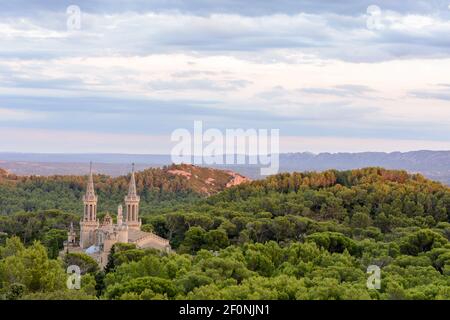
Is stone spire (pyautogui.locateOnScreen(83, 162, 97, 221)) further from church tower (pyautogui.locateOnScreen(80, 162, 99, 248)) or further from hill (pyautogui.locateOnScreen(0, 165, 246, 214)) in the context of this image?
hill (pyautogui.locateOnScreen(0, 165, 246, 214))

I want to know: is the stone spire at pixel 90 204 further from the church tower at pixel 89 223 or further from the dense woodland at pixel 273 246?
the dense woodland at pixel 273 246

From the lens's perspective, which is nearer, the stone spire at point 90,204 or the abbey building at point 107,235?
the abbey building at point 107,235

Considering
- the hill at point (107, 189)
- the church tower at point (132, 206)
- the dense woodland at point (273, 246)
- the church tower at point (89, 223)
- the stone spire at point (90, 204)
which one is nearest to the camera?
the dense woodland at point (273, 246)

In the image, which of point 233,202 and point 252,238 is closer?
point 252,238

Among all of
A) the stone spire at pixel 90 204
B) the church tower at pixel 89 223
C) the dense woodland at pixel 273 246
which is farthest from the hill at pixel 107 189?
the church tower at pixel 89 223

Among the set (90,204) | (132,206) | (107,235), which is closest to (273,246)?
(107,235)

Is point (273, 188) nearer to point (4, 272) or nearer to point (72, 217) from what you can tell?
point (72, 217)
